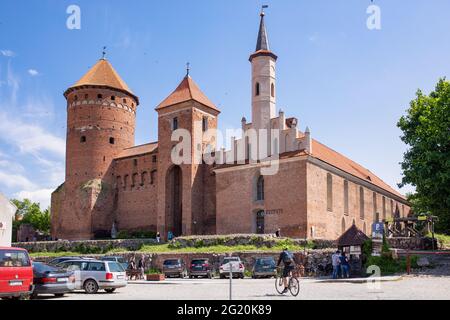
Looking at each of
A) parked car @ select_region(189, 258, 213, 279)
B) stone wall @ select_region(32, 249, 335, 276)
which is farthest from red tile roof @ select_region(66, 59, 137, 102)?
parked car @ select_region(189, 258, 213, 279)

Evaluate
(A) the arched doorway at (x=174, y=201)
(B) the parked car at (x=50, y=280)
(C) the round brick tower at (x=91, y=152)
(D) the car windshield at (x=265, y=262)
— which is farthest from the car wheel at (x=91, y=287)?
(C) the round brick tower at (x=91, y=152)

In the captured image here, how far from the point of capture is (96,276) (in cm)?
1911

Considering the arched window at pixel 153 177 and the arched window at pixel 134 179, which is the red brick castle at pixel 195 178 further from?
the arched window at pixel 153 177

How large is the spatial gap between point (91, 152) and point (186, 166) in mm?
12185

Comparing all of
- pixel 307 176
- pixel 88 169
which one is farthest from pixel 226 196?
pixel 88 169

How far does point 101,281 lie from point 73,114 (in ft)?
127

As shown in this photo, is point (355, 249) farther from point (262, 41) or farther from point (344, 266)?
point (262, 41)

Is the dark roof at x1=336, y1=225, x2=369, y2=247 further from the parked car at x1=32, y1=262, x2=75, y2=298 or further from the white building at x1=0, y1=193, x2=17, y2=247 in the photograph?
the white building at x1=0, y1=193, x2=17, y2=247

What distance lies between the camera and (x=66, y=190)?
2142 inches

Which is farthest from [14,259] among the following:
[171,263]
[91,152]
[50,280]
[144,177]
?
[91,152]

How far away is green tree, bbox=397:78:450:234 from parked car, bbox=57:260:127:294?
19066mm

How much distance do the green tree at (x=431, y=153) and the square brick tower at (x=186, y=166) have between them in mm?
19510

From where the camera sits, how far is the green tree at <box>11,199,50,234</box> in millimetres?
80250

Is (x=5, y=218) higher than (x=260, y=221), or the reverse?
(x=5, y=218)
